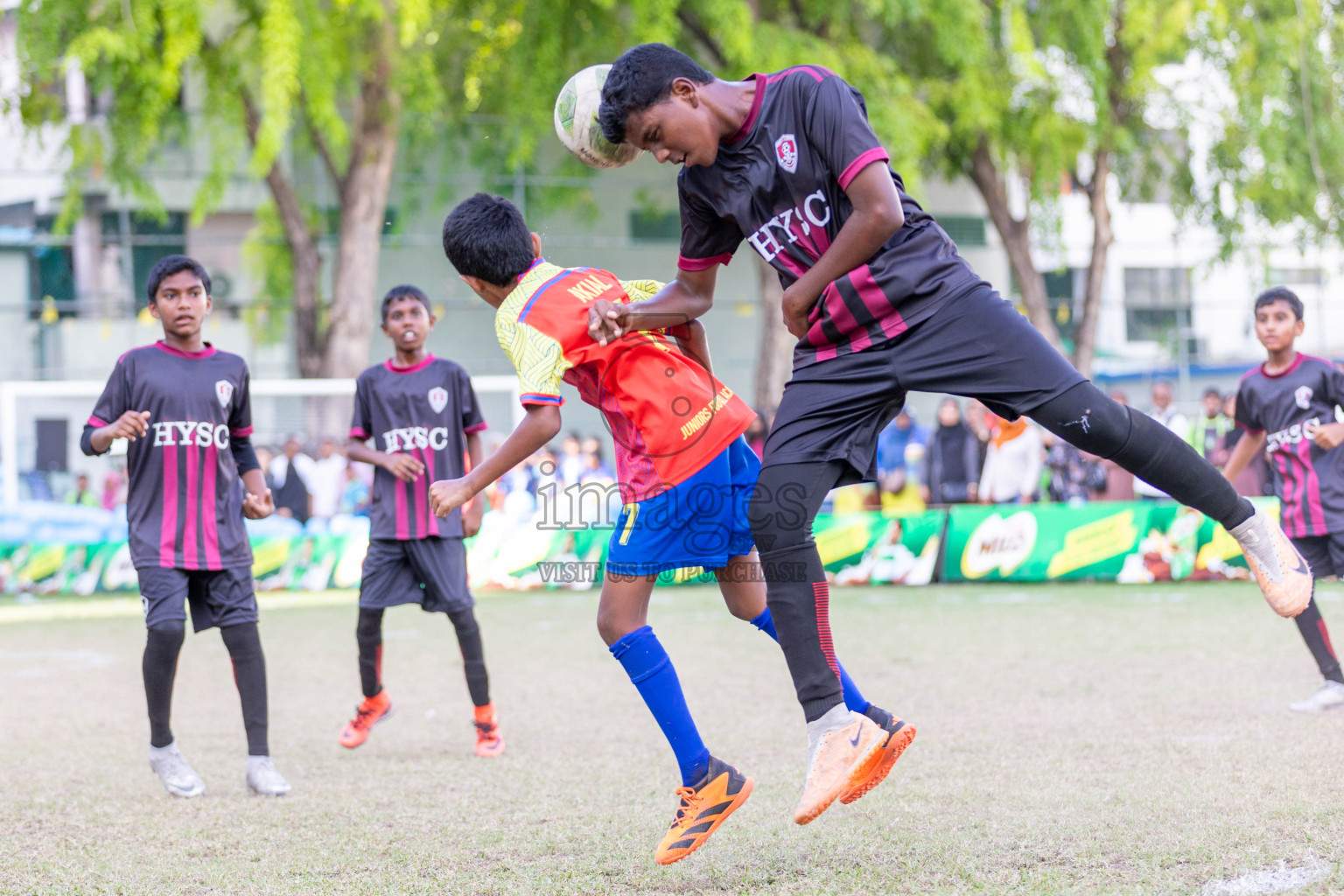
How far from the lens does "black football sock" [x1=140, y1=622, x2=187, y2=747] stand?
5121 millimetres

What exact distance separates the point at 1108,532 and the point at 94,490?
→ 1373cm

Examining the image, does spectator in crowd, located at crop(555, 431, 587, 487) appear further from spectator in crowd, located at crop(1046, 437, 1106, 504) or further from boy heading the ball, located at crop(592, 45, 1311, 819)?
boy heading the ball, located at crop(592, 45, 1311, 819)

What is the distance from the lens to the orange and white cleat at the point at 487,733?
576 centimetres

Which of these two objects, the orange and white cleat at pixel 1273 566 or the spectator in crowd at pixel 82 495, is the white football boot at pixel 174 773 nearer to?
the orange and white cleat at pixel 1273 566

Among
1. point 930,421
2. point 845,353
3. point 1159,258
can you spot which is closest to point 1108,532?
point 845,353

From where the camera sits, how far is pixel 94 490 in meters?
18.2

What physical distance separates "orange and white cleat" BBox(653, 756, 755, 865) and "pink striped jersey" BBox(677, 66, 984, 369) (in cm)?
124

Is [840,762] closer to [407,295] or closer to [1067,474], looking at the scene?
[407,295]

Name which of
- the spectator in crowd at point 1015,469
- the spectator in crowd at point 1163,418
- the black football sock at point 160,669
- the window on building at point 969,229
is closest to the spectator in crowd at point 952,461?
the spectator in crowd at point 1015,469

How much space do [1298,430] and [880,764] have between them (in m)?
4.16

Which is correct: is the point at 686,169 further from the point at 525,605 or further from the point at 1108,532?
the point at 1108,532

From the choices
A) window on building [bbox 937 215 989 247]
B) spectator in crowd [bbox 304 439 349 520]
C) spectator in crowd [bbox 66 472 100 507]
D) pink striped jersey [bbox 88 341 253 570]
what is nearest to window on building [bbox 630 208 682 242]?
window on building [bbox 937 215 989 247]

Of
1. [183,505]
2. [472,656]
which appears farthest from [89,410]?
[183,505]

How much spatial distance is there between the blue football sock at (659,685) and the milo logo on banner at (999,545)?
381 inches
